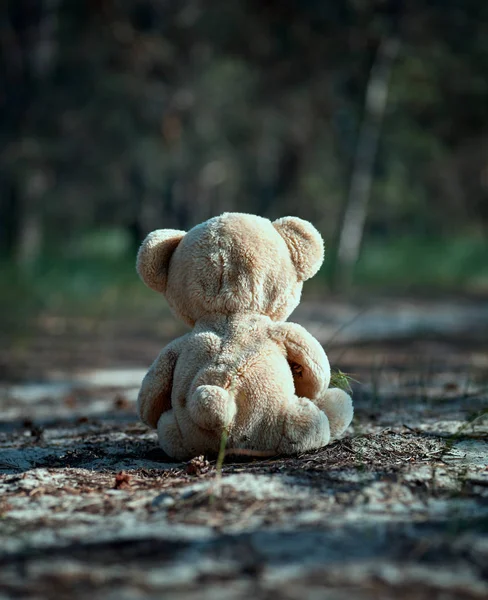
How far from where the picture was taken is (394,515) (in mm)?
2562

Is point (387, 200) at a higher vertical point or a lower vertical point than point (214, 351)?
higher

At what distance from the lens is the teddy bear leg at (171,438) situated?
3.48m

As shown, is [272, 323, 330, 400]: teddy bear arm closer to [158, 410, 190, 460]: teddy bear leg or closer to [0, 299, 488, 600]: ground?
[0, 299, 488, 600]: ground

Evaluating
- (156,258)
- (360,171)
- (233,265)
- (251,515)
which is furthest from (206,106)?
(251,515)

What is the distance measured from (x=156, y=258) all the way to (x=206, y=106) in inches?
652

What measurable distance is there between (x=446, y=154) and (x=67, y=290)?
15038 mm

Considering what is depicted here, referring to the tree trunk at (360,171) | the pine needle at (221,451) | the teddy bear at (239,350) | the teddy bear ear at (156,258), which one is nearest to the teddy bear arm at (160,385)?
the teddy bear at (239,350)

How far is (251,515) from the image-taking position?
2.57 meters

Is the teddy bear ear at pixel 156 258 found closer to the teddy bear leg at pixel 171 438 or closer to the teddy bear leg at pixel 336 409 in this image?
the teddy bear leg at pixel 171 438

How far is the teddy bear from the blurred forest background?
9094 millimetres

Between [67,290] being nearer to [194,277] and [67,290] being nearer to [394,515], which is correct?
[194,277]

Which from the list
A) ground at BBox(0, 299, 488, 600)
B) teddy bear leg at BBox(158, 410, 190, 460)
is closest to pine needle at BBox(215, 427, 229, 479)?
ground at BBox(0, 299, 488, 600)

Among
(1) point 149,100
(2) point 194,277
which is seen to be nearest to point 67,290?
(1) point 149,100

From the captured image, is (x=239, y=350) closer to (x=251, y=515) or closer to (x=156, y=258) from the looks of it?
(x=156, y=258)
